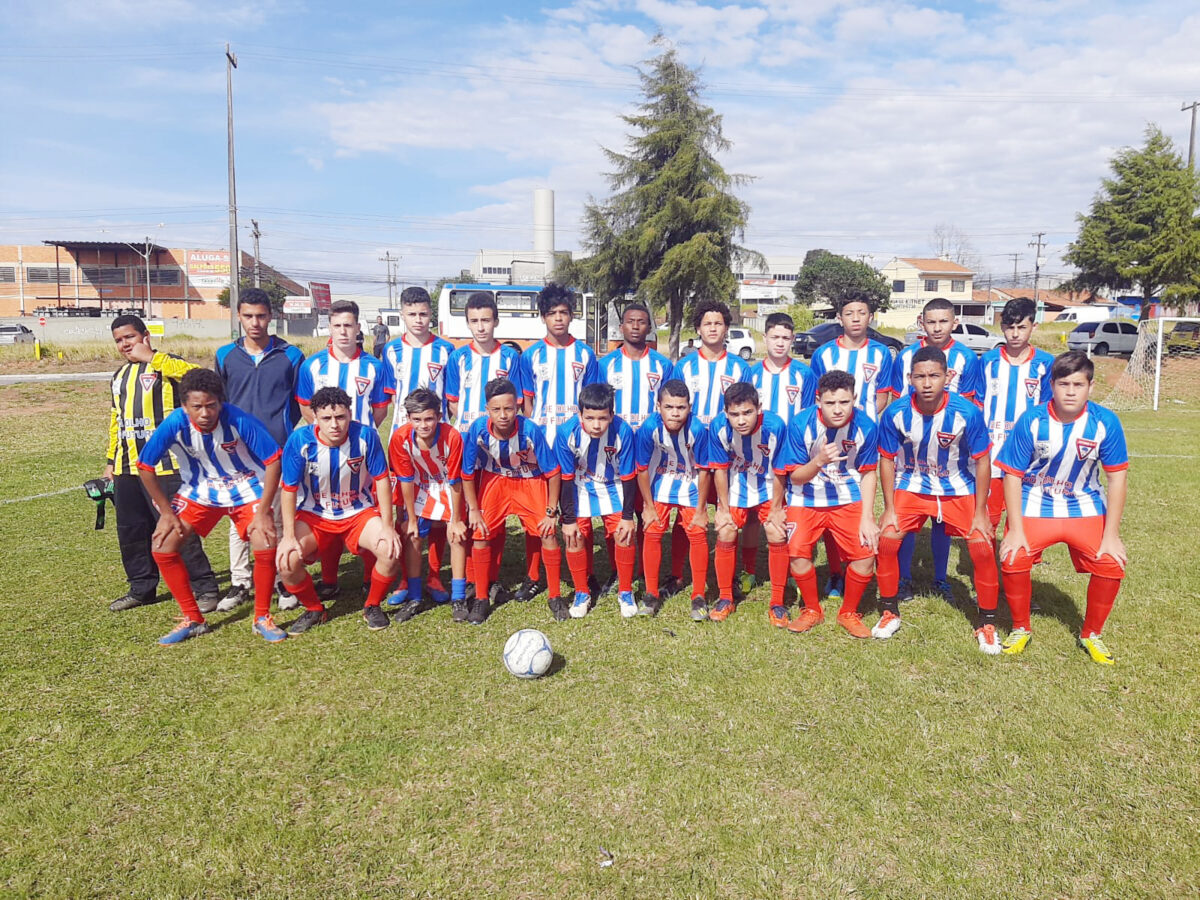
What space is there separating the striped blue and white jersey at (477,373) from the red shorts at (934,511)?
2651mm

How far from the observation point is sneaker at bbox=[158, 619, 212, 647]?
4.40 meters

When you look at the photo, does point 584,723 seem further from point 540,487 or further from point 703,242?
point 703,242

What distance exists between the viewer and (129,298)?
52.8 metres

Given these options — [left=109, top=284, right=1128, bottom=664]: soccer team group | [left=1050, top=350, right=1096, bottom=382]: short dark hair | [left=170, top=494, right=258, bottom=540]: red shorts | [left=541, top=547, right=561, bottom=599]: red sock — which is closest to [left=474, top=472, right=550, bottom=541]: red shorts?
[left=109, top=284, right=1128, bottom=664]: soccer team group

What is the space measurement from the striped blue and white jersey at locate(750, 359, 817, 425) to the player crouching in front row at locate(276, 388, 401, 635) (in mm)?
2550

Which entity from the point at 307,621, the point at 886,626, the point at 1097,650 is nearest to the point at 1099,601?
the point at 1097,650

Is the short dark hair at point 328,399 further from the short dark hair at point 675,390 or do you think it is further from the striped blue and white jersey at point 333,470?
the short dark hair at point 675,390

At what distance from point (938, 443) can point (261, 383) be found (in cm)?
425

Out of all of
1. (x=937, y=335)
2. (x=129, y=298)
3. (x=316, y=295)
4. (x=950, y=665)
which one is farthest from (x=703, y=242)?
(x=316, y=295)

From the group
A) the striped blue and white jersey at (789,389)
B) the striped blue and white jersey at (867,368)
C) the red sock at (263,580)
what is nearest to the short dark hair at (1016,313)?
the striped blue and white jersey at (867,368)

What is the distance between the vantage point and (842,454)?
14.9 ft

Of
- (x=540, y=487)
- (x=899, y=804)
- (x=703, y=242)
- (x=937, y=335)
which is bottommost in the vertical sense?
(x=899, y=804)

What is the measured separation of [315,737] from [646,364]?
10.1 ft

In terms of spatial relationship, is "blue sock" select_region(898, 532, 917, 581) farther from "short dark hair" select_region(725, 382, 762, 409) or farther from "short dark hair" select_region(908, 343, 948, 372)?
"short dark hair" select_region(725, 382, 762, 409)
